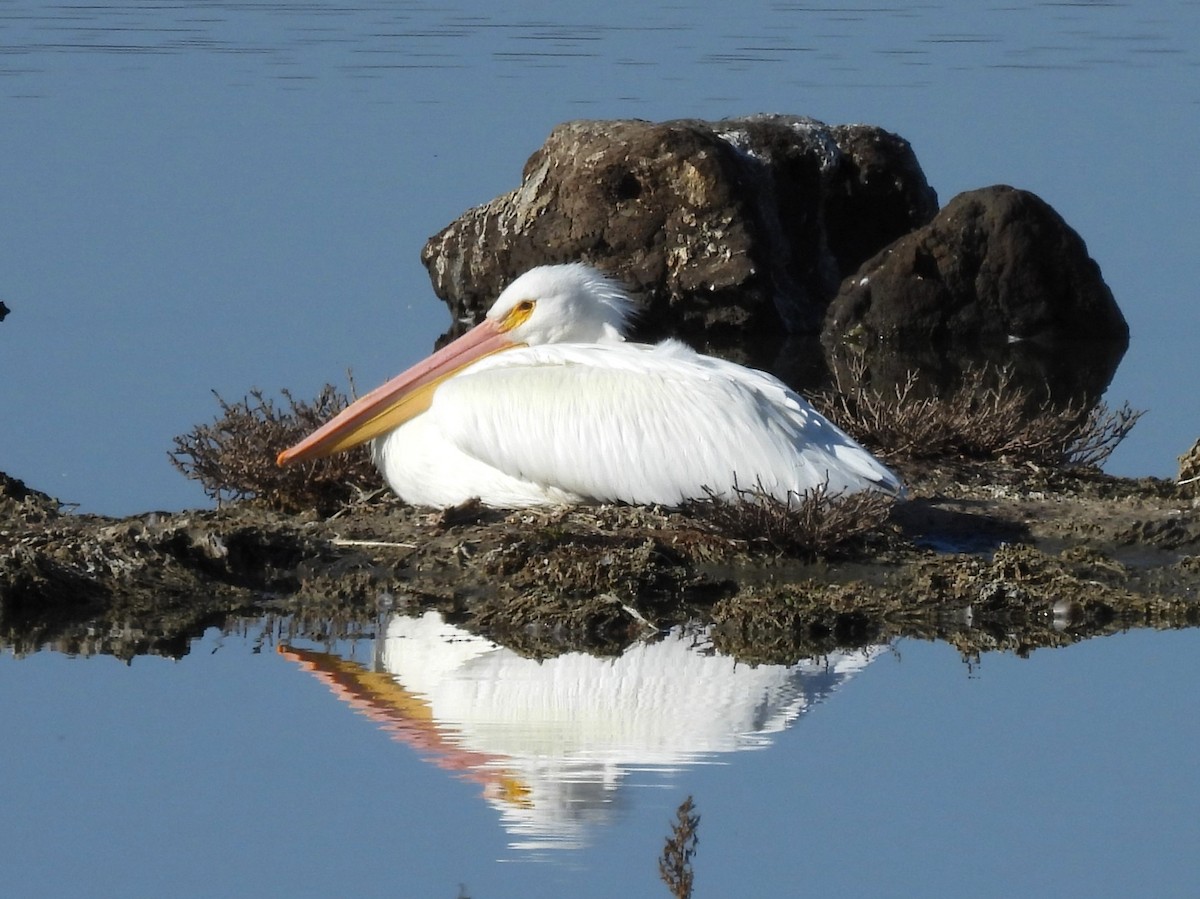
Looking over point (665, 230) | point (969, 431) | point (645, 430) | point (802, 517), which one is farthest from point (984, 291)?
point (802, 517)

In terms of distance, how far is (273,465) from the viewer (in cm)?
892

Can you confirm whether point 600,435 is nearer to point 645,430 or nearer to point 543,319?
point 645,430

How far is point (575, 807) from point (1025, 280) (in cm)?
1128

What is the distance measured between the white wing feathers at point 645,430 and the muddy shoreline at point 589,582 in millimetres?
155

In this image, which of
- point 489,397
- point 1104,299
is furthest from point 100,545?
point 1104,299

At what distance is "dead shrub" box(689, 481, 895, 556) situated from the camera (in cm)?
789

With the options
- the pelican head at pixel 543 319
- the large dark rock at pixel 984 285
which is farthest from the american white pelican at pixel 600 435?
the large dark rock at pixel 984 285

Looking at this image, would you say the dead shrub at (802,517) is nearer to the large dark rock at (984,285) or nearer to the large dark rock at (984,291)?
the large dark rock at (984,291)

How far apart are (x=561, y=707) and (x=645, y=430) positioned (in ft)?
5.14

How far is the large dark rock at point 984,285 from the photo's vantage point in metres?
16.5

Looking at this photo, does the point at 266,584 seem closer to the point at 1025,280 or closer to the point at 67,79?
the point at 1025,280

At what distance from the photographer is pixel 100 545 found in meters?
7.93

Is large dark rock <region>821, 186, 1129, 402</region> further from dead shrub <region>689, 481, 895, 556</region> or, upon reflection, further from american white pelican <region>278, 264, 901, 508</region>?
dead shrub <region>689, 481, 895, 556</region>

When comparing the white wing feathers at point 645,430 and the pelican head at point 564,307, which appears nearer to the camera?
the white wing feathers at point 645,430
